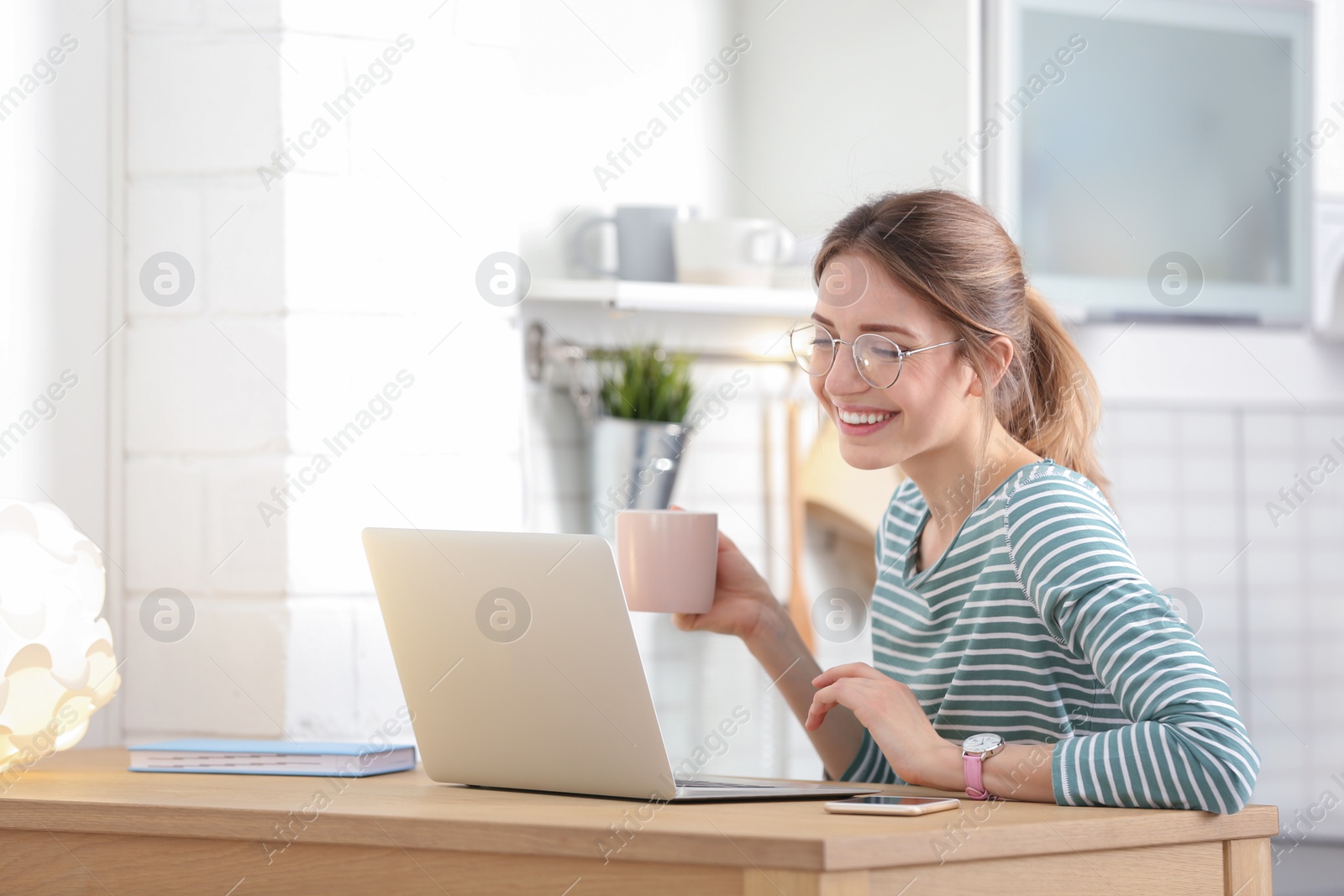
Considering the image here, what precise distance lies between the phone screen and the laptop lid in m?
0.14

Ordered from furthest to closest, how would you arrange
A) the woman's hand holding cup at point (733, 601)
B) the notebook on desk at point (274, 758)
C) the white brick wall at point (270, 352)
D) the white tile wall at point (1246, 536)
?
the white tile wall at point (1246, 536)
the white brick wall at point (270, 352)
the woman's hand holding cup at point (733, 601)
the notebook on desk at point (274, 758)

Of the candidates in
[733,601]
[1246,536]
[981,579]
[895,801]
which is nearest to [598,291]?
[733,601]

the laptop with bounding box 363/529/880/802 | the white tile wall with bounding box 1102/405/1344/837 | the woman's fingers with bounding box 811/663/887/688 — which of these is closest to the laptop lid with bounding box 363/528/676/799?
the laptop with bounding box 363/529/880/802

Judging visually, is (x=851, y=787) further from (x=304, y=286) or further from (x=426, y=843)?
(x=304, y=286)

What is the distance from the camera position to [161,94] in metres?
1.61

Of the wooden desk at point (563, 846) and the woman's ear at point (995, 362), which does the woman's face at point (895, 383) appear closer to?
the woman's ear at point (995, 362)

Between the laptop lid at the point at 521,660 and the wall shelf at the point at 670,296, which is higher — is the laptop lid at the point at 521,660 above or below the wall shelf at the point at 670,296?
below

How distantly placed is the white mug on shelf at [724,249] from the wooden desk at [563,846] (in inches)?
43.7

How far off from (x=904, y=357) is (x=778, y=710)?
3.51 ft

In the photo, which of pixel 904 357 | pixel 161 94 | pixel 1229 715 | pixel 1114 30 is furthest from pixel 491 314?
pixel 1114 30

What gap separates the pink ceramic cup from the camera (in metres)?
1.28

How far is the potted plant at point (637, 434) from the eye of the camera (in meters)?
2.09

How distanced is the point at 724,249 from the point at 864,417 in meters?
0.85

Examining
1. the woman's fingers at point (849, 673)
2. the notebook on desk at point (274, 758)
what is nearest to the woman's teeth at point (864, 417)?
the woman's fingers at point (849, 673)
